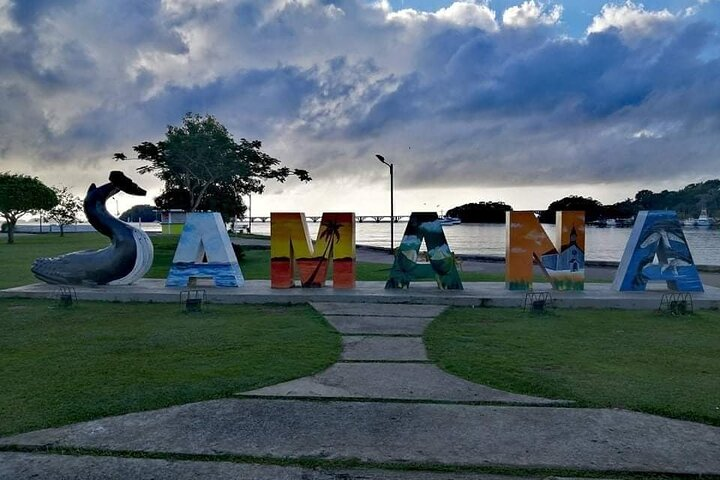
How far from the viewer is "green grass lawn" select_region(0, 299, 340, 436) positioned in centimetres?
543

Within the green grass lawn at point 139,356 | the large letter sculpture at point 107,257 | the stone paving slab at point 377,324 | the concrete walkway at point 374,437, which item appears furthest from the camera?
the large letter sculpture at point 107,257

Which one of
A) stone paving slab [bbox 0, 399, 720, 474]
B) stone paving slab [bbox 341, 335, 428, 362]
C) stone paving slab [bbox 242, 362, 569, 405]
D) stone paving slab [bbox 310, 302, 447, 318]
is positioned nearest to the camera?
stone paving slab [bbox 0, 399, 720, 474]

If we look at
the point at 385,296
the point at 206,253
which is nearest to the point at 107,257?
the point at 206,253

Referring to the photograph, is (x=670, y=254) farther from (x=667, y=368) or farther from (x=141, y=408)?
(x=141, y=408)

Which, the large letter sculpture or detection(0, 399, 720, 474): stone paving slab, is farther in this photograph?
the large letter sculpture

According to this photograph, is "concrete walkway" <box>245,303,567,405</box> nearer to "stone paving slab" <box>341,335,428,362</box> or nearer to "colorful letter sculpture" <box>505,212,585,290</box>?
"stone paving slab" <box>341,335,428,362</box>

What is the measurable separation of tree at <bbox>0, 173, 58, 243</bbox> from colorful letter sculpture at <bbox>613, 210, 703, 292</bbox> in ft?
141

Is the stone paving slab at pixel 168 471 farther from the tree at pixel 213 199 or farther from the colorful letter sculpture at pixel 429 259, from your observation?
the tree at pixel 213 199

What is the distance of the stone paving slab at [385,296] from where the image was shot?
11.4 m

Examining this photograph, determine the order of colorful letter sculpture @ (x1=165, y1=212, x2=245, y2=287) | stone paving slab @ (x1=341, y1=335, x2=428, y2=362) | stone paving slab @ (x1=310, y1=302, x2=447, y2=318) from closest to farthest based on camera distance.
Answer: stone paving slab @ (x1=341, y1=335, x2=428, y2=362) → stone paving slab @ (x1=310, y1=302, x2=447, y2=318) → colorful letter sculpture @ (x1=165, y1=212, x2=245, y2=287)

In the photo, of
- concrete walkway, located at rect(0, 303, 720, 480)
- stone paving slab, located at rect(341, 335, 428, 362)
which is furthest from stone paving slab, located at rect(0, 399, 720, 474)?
stone paving slab, located at rect(341, 335, 428, 362)

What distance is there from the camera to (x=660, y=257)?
490 inches

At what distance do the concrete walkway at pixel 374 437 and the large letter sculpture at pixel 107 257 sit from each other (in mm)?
8762

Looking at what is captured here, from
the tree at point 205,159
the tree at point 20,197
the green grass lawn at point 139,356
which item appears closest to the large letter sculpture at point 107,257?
the green grass lawn at point 139,356
